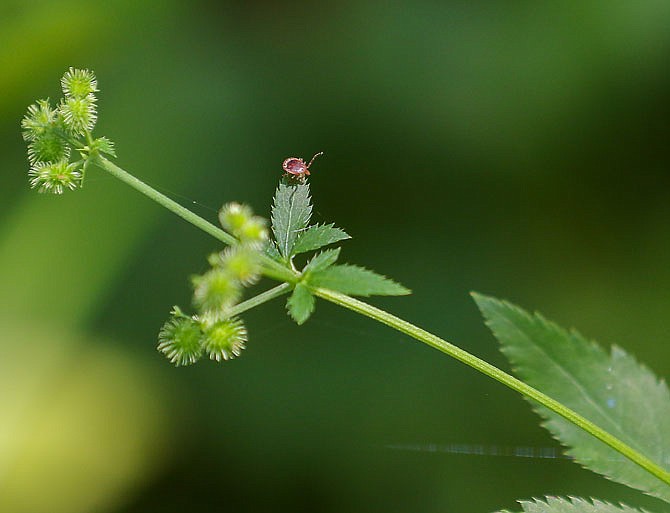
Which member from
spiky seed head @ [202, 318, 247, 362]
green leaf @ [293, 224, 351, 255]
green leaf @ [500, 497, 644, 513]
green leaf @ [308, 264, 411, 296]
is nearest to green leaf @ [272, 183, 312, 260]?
green leaf @ [293, 224, 351, 255]

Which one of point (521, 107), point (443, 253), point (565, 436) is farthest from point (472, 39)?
point (565, 436)

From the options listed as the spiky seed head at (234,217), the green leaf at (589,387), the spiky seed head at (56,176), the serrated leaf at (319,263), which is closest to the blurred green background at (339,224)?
the green leaf at (589,387)

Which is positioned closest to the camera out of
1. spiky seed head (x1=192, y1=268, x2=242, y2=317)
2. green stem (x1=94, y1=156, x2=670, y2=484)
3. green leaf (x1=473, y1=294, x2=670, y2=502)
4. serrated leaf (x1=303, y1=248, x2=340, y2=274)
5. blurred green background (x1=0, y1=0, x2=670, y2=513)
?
spiky seed head (x1=192, y1=268, x2=242, y2=317)

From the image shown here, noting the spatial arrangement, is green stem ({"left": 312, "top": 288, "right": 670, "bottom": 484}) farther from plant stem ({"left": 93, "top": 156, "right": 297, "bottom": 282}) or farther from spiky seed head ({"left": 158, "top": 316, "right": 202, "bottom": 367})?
spiky seed head ({"left": 158, "top": 316, "right": 202, "bottom": 367})

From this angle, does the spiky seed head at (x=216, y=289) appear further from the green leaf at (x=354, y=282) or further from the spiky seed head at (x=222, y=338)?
the green leaf at (x=354, y=282)

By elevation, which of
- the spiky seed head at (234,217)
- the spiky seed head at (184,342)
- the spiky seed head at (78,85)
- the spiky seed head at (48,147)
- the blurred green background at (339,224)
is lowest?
the spiky seed head at (184,342)

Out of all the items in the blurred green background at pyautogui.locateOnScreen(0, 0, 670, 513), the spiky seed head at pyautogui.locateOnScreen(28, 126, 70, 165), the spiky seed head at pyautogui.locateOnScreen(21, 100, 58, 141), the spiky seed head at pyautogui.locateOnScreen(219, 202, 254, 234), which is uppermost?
the blurred green background at pyautogui.locateOnScreen(0, 0, 670, 513)
